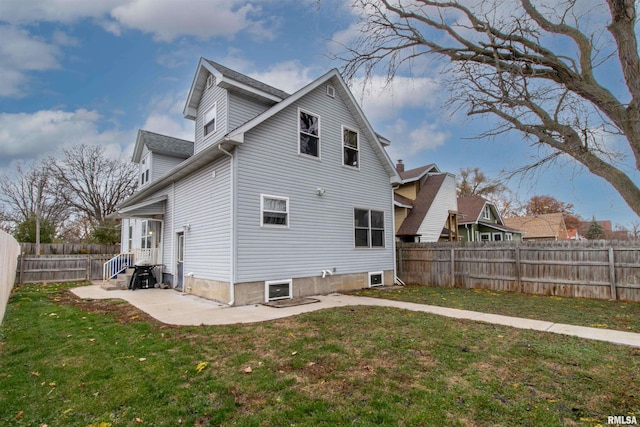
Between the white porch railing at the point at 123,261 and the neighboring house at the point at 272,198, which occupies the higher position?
the neighboring house at the point at 272,198

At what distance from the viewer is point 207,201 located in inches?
383

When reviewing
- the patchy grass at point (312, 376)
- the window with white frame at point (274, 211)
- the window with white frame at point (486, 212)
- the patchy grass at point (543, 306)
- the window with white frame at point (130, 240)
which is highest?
the window with white frame at point (486, 212)

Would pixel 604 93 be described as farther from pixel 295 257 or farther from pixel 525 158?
pixel 295 257

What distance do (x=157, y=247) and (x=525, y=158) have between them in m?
13.3

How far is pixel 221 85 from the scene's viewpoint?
9.55 m

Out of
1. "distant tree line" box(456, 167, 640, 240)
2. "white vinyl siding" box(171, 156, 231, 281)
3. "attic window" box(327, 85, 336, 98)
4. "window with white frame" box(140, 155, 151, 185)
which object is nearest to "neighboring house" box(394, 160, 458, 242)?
"attic window" box(327, 85, 336, 98)

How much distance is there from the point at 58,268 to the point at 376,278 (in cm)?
1440

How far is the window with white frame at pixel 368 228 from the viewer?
11852mm

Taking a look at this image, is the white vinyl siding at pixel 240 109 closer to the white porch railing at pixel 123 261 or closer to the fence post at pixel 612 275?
the white porch railing at pixel 123 261

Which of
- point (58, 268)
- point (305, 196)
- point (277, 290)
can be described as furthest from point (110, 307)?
point (58, 268)

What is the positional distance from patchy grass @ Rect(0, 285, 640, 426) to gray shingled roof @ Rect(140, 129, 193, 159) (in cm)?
1109

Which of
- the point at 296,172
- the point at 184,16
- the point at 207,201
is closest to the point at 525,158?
the point at 296,172

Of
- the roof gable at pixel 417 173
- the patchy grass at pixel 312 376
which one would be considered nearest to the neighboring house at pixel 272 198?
the patchy grass at pixel 312 376

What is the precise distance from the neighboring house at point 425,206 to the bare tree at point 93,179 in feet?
83.9
